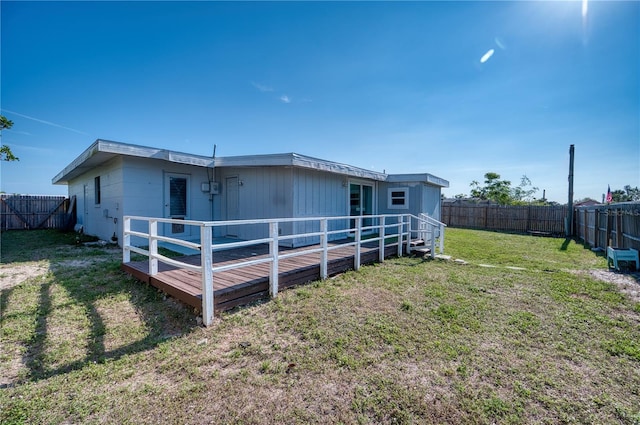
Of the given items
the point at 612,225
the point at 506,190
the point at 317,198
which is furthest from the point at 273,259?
the point at 506,190

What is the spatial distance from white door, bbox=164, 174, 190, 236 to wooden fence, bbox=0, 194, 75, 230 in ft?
30.7

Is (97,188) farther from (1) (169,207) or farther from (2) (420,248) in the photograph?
(2) (420,248)

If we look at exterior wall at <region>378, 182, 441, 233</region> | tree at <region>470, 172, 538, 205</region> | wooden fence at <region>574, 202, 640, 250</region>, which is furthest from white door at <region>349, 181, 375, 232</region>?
tree at <region>470, 172, 538, 205</region>

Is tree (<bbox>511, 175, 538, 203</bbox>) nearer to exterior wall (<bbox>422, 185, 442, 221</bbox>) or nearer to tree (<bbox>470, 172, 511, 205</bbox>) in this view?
tree (<bbox>470, 172, 511, 205</bbox>)

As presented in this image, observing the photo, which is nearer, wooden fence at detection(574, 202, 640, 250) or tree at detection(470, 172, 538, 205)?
wooden fence at detection(574, 202, 640, 250)

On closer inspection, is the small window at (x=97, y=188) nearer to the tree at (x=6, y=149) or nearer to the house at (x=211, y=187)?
the house at (x=211, y=187)

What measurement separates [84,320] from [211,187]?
541 cm

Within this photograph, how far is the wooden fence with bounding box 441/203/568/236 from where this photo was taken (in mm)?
14398

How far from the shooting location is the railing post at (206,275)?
3.15m

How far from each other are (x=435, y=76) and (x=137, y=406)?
10.6 m

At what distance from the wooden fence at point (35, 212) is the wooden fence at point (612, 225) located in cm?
2073

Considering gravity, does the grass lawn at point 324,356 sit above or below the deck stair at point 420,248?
below

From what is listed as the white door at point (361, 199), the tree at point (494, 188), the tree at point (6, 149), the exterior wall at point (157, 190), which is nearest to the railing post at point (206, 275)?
the exterior wall at point (157, 190)

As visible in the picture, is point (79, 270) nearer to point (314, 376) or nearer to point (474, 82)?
point (314, 376)
